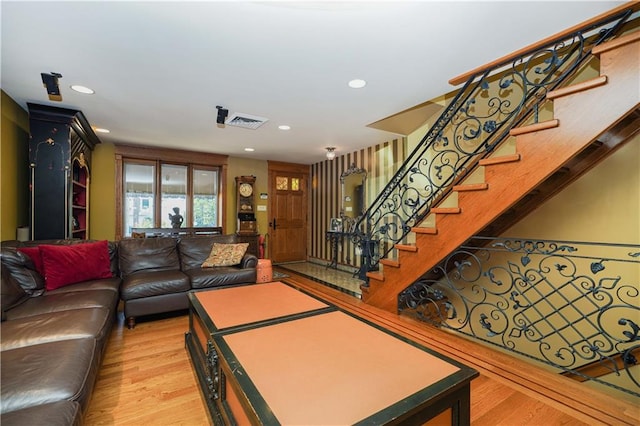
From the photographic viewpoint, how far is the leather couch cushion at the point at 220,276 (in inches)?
129

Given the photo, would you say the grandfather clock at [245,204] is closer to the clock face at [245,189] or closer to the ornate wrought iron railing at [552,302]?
the clock face at [245,189]

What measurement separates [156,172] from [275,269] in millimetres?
3074

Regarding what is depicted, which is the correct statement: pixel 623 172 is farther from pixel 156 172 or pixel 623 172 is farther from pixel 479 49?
pixel 156 172

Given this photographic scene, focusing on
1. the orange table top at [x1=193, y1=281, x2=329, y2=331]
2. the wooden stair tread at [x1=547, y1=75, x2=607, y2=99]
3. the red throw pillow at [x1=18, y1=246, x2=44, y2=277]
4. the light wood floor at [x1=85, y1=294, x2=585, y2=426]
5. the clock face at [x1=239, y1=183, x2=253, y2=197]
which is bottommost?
the light wood floor at [x1=85, y1=294, x2=585, y2=426]

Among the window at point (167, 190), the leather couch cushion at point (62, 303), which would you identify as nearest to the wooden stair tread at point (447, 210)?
the leather couch cushion at point (62, 303)

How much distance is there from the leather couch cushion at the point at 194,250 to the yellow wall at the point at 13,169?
1.68m

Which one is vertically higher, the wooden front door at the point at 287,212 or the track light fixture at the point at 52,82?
the track light fixture at the point at 52,82

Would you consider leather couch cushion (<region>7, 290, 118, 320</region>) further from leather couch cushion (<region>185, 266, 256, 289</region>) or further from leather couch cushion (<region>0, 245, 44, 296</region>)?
leather couch cushion (<region>185, 266, 256, 289</region>)

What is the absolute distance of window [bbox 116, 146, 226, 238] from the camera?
5.23 meters

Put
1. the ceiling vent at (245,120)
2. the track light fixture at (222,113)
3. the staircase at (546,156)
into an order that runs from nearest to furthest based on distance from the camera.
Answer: the staircase at (546,156) → the track light fixture at (222,113) → the ceiling vent at (245,120)

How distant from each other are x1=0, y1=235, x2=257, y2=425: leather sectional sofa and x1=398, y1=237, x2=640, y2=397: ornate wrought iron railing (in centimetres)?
245

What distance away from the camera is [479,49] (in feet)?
7.25

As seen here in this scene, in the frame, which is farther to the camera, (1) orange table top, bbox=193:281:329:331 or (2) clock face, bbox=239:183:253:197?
(2) clock face, bbox=239:183:253:197

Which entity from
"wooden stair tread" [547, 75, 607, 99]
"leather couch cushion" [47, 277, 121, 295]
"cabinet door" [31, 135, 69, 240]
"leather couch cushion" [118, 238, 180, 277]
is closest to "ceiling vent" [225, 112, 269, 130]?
"leather couch cushion" [118, 238, 180, 277]
